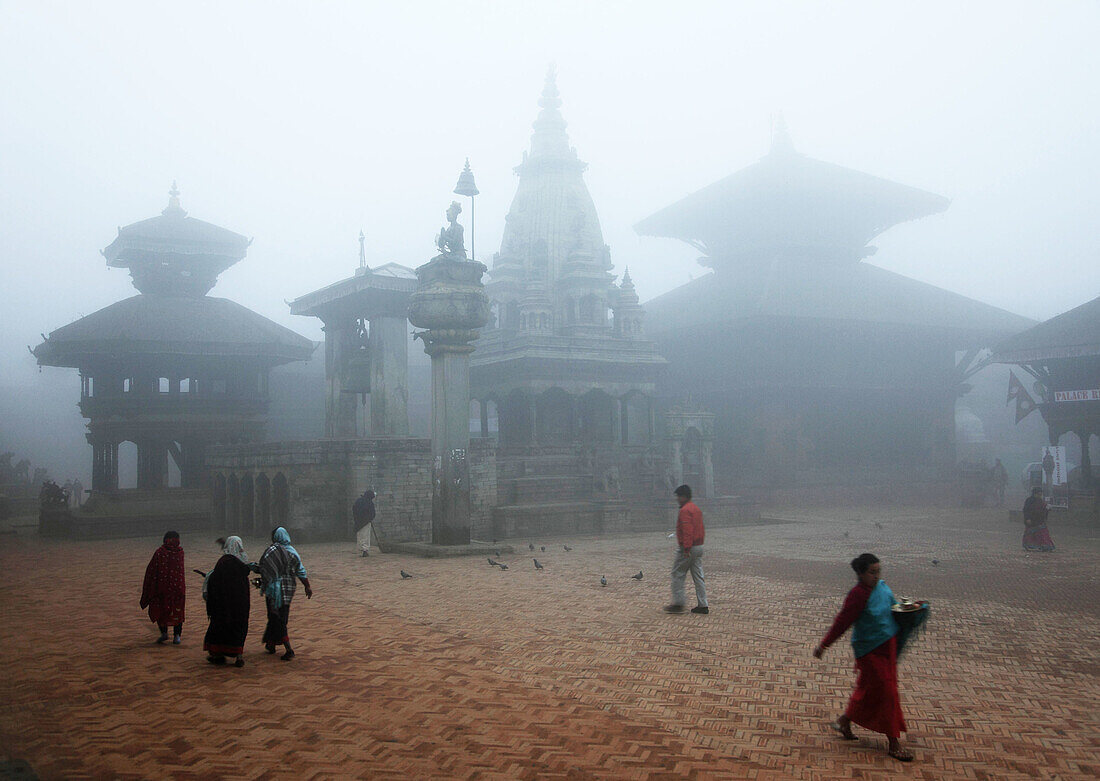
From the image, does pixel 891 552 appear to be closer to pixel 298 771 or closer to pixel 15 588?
pixel 298 771

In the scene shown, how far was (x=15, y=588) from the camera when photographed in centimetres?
1409

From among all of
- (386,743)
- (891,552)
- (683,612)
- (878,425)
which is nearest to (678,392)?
(878,425)

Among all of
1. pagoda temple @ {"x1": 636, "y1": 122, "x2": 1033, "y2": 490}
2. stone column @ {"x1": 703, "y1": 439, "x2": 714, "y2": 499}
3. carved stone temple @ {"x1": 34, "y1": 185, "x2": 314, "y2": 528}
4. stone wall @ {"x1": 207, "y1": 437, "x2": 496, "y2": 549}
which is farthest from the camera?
pagoda temple @ {"x1": 636, "y1": 122, "x2": 1033, "y2": 490}

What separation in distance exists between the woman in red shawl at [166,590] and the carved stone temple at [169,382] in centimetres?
1806

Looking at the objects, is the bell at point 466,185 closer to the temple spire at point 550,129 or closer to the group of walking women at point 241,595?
the group of walking women at point 241,595

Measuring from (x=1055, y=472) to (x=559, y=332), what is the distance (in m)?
19.0

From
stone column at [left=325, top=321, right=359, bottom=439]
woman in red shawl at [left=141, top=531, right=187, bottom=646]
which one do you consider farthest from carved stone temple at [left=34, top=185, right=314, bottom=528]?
woman in red shawl at [left=141, top=531, right=187, bottom=646]

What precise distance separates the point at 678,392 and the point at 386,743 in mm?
34409

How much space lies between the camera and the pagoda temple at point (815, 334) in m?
34.3

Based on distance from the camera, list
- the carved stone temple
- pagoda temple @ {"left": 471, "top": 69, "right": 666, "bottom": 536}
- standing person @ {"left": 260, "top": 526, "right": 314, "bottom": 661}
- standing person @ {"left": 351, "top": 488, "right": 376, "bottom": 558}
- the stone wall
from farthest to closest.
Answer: pagoda temple @ {"left": 471, "top": 69, "right": 666, "bottom": 536} → the carved stone temple → the stone wall → standing person @ {"left": 351, "top": 488, "right": 376, "bottom": 558} → standing person @ {"left": 260, "top": 526, "right": 314, "bottom": 661}

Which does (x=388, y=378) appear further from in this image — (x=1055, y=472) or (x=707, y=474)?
(x=1055, y=472)

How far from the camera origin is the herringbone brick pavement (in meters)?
5.70

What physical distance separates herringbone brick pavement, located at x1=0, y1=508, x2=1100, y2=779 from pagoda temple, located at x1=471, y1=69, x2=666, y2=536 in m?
16.9

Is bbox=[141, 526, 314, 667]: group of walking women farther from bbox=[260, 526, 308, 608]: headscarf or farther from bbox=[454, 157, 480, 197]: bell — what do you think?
bbox=[454, 157, 480, 197]: bell
